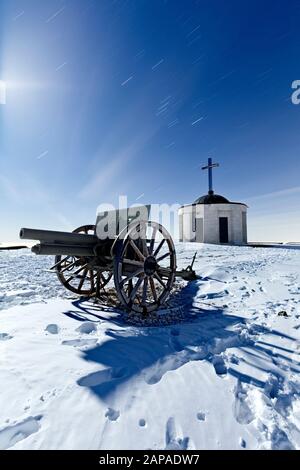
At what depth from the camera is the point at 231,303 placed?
5.33m

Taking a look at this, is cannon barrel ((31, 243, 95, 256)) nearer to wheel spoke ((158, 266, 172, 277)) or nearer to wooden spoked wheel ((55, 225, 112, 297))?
wooden spoked wheel ((55, 225, 112, 297))

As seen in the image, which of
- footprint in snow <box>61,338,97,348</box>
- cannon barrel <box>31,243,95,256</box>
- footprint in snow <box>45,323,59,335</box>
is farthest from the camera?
cannon barrel <box>31,243,95,256</box>

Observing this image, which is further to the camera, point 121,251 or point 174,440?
point 121,251

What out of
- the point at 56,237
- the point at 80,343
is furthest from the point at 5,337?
the point at 56,237

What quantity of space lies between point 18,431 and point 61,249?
9.74 ft

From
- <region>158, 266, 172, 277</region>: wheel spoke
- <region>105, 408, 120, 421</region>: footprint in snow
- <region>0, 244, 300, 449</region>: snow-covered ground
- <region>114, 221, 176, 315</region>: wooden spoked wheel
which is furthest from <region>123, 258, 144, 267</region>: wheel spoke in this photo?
<region>105, 408, 120, 421</region>: footprint in snow

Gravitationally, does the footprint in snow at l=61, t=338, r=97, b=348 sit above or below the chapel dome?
below

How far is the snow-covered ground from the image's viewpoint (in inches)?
71.0

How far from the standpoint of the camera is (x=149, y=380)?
2.53 m

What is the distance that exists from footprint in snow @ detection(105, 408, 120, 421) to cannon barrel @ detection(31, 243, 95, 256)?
9.53ft

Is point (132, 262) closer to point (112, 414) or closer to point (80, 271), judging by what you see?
point (80, 271)

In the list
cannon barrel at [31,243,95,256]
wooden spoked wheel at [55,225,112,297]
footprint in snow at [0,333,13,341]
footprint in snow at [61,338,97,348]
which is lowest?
footprint in snow at [61,338,97,348]

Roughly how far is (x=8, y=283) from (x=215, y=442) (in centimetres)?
722

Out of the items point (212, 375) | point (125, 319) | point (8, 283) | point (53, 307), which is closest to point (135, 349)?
point (212, 375)
